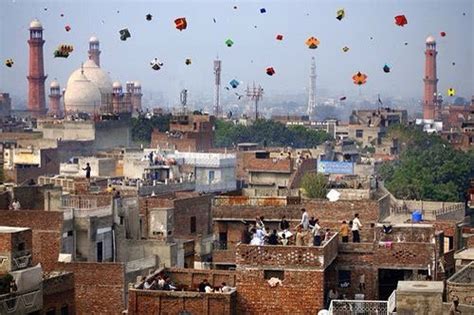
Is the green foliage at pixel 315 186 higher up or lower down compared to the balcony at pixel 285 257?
lower down

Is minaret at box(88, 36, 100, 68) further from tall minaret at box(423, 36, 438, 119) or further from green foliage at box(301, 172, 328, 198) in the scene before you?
green foliage at box(301, 172, 328, 198)

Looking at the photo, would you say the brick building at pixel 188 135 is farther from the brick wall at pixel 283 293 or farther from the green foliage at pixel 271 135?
Result: the brick wall at pixel 283 293

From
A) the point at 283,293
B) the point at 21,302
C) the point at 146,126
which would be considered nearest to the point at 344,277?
the point at 283,293

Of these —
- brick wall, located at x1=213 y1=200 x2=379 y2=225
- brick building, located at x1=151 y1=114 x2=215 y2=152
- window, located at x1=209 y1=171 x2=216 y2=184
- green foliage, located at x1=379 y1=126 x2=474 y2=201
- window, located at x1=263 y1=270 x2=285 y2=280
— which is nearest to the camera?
window, located at x1=263 y1=270 x2=285 y2=280

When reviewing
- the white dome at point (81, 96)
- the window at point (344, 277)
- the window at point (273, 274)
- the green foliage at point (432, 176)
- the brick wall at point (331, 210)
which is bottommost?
the green foliage at point (432, 176)

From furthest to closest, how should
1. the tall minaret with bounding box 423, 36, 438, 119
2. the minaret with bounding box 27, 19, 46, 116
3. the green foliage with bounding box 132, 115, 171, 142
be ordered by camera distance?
the tall minaret with bounding box 423, 36, 438, 119 → the minaret with bounding box 27, 19, 46, 116 → the green foliage with bounding box 132, 115, 171, 142

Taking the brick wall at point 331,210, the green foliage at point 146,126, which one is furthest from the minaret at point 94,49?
the brick wall at point 331,210

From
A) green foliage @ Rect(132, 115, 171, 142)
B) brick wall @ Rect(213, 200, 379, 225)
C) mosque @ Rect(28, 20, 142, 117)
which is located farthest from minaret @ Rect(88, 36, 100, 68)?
brick wall @ Rect(213, 200, 379, 225)

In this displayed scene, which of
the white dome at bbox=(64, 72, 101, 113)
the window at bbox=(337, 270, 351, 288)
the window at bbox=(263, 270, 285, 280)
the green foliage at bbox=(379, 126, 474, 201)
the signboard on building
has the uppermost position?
the white dome at bbox=(64, 72, 101, 113)
